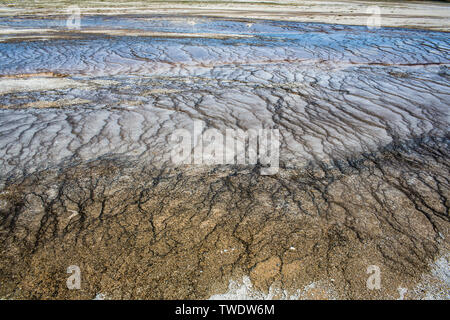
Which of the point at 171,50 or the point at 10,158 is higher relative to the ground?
the point at 171,50

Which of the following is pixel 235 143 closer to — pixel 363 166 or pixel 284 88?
pixel 363 166

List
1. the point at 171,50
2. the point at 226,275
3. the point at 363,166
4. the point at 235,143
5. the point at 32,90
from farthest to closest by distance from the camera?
the point at 171,50, the point at 32,90, the point at 235,143, the point at 363,166, the point at 226,275

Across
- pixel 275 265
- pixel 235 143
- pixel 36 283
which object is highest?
pixel 235 143

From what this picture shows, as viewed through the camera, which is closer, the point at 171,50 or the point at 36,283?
the point at 36,283
